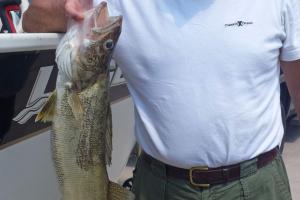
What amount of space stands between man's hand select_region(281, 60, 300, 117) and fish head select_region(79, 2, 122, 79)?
0.90 metres

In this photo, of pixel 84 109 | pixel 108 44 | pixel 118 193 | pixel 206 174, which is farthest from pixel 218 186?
pixel 108 44

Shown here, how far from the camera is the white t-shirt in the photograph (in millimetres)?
2295

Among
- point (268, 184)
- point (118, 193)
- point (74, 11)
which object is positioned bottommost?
point (268, 184)

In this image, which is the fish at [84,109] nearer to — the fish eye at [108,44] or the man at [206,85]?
the fish eye at [108,44]

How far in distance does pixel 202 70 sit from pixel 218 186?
19.6 inches

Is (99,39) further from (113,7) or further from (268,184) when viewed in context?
(268,184)

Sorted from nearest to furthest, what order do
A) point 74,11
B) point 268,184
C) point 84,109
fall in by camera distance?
point 74,11 < point 84,109 < point 268,184

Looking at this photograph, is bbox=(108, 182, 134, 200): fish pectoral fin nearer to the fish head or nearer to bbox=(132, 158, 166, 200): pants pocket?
bbox=(132, 158, 166, 200): pants pocket

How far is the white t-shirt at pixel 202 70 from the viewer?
2295mm

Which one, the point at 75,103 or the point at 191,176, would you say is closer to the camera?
the point at 75,103

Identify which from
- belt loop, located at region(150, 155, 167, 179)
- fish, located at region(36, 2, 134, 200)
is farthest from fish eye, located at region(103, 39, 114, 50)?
belt loop, located at region(150, 155, 167, 179)

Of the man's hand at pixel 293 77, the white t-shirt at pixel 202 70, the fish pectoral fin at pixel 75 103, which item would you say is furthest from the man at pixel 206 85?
the fish pectoral fin at pixel 75 103

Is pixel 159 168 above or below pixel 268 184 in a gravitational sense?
above

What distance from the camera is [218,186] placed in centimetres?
244
